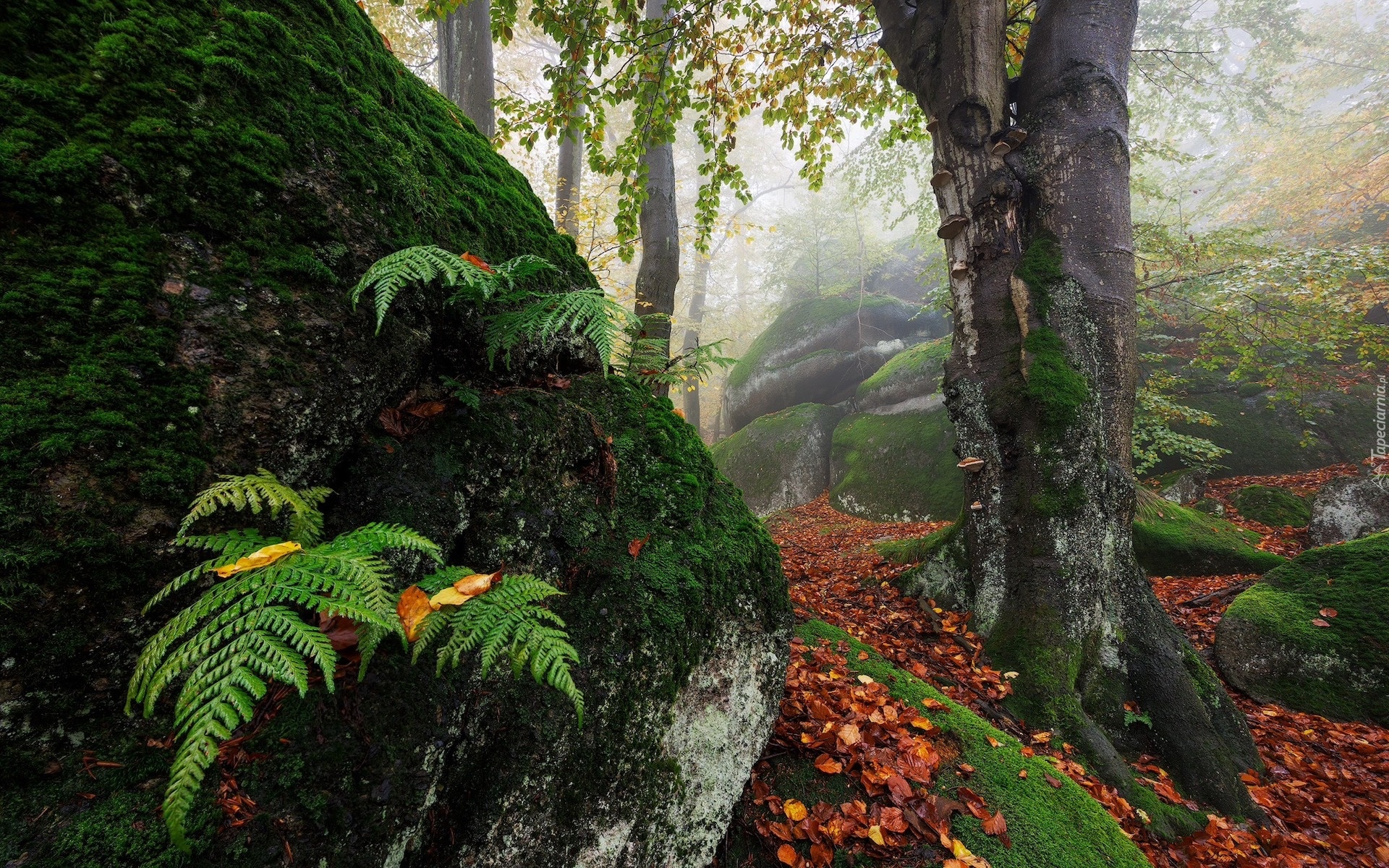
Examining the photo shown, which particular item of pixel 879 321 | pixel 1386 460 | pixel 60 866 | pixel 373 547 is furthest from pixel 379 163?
pixel 879 321

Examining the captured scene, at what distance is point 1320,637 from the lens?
4230 mm

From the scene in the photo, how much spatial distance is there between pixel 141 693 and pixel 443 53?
9.43 m

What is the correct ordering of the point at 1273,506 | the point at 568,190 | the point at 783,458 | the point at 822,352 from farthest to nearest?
the point at 822,352 → the point at 783,458 → the point at 568,190 → the point at 1273,506

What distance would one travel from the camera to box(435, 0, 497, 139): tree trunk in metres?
6.98

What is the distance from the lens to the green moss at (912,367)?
12.2 meters

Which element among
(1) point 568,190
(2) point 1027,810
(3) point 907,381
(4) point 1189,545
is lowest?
(2) point 1027,810

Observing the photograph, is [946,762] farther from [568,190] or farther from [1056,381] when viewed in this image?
[568,190]

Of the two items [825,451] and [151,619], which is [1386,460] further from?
[151,619]

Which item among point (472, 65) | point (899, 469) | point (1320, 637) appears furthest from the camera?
point (899, 469)

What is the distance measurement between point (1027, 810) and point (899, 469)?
31.1 feet

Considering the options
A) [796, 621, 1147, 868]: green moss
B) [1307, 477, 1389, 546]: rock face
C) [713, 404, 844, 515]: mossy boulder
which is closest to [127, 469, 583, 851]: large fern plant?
[796, 621, 1147, 868]: green moss

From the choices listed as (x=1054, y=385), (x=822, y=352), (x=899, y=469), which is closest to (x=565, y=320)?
(x=1054, y=385)

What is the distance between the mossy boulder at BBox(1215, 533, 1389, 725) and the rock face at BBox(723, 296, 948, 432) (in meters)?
11.0

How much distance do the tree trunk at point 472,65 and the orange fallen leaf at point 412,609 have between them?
7.65 metres
